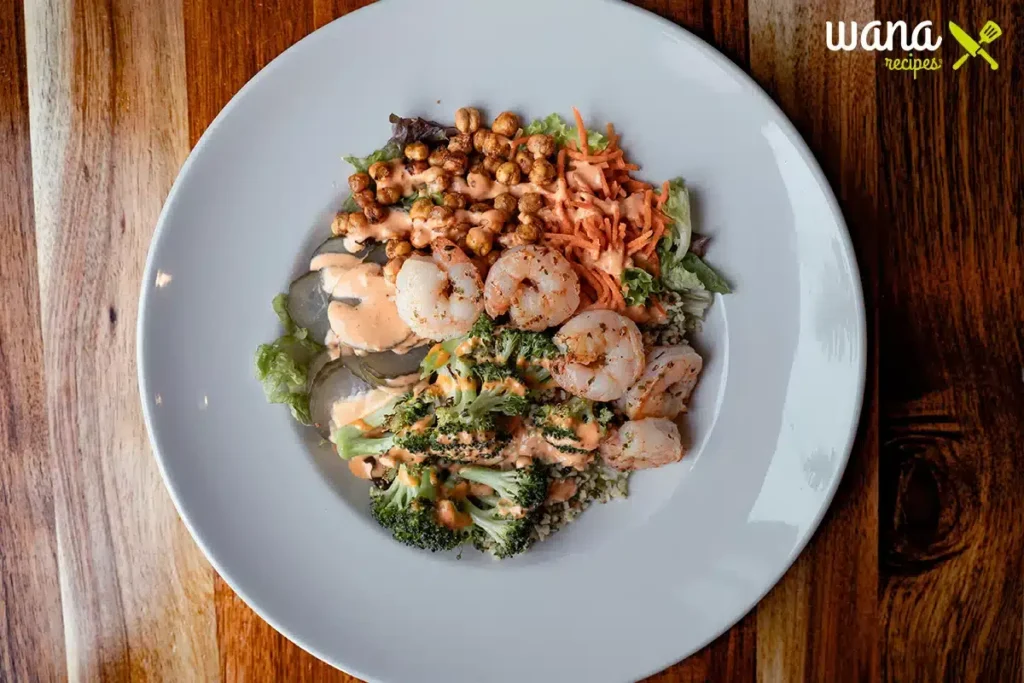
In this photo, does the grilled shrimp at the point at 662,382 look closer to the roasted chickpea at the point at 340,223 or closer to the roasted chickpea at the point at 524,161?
the roasted chickpea at the point at 524,161

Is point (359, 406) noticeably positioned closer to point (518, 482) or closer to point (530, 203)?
point (518, 482)

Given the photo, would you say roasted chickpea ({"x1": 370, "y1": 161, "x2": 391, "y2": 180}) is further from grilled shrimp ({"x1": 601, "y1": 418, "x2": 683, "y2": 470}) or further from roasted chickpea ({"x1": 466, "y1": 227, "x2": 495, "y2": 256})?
grilled shrimp ({"x1": 601, "y1": 418, "x2": 683, "y2": 470})

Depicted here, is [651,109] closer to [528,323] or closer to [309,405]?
[528,323]

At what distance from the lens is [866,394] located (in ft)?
8.95

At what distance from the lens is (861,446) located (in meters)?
2.74

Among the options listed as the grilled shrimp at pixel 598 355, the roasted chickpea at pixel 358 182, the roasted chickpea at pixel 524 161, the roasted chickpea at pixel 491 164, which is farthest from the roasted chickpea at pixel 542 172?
the roasted chickpea at pixel 358 182

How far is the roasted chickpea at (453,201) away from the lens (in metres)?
2.68

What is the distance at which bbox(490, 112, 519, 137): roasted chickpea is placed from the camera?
2.65 m

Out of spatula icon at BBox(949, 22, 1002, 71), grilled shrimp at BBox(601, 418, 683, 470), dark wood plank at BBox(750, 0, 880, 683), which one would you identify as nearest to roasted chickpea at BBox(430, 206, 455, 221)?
grilled shrimp at BBox(601, 418, 683, 470)

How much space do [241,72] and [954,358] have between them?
2.88 meters

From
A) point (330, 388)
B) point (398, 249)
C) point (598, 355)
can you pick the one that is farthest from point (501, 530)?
point (398, 249)

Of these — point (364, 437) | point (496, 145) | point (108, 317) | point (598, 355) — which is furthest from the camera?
point (108, 317)

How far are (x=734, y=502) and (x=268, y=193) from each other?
6.68 ft

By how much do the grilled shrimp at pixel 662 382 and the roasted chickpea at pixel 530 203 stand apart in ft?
2.20
